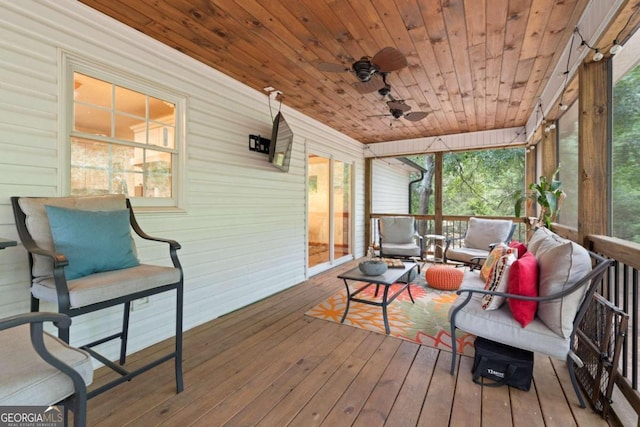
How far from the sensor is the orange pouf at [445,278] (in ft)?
13.6

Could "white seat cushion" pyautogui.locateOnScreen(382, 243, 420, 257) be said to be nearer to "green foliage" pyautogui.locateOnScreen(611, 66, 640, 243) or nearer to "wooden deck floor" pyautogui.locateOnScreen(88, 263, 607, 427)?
"wooden deck floor" pyautogui.locateOnScreen(88, 263, 607, 427)

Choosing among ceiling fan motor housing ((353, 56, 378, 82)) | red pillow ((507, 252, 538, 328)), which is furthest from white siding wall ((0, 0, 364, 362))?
red pillow ((507, 252, 538, 328))

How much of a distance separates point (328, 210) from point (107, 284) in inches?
167

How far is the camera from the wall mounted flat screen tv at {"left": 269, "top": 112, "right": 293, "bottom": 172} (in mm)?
3664

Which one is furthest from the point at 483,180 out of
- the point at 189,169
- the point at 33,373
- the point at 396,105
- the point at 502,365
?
the point at 33,373

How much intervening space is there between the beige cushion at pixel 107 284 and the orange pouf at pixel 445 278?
3550 millimetres

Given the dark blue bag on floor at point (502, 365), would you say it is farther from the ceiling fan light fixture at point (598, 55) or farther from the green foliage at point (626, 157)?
the ceiling fan light fixture at point (598, 55)

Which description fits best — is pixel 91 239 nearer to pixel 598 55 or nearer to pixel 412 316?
pixel 412 316

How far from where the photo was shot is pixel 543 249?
7.48 feet

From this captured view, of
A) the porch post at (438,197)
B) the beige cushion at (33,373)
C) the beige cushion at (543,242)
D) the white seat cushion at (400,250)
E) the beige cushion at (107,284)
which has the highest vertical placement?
the porch post at (438,197)

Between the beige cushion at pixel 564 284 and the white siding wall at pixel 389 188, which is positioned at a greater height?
the white siding wall at pixel 389 188

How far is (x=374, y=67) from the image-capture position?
2574 mm

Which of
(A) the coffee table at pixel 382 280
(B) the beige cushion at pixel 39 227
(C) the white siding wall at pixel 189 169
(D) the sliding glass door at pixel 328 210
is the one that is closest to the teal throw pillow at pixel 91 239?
(B) the beige cushion at pixel 39 227

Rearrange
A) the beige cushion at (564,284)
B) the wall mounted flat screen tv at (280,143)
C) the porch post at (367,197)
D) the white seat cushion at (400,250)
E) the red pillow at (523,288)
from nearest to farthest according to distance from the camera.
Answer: the beige cushion at (564,284) → the red pillow at (523,288) → the wall mounted flat screen tv at (280,143) → the white seat cushion at (400,250) → the porch post at (367,197)
